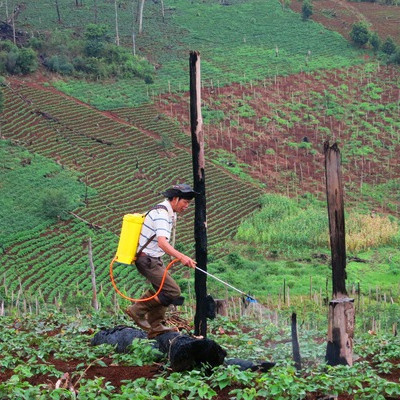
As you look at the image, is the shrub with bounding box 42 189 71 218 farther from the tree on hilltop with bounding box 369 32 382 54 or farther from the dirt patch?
the tree on hilltop with bounding box 369 32 382 54

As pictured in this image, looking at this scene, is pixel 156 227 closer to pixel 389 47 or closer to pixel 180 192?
pixel 180 192

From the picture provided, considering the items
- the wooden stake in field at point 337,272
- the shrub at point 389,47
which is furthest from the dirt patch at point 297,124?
the wooden stake in field at point 337,272

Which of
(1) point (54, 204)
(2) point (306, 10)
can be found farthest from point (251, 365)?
(2) point (306, 10)

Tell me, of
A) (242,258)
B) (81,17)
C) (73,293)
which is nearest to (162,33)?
(81,17)

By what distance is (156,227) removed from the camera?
8188 millimetres

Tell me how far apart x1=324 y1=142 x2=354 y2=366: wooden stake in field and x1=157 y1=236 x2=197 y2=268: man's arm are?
1355mm

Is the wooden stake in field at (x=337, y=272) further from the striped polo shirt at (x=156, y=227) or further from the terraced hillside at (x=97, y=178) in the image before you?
the terraced hillside at (x=97, y=178)

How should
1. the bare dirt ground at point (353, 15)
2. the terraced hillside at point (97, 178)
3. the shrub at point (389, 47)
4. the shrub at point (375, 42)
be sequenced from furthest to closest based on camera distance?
the bare dirt ground at point (353, 15) < the shrub at point (375, 42) < the shrub at point (389, 47) < the terraced hillside at point (97, 178)

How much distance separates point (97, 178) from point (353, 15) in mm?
34768

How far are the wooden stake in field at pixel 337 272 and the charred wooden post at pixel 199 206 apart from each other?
137cm

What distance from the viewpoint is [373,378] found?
714 centimetres

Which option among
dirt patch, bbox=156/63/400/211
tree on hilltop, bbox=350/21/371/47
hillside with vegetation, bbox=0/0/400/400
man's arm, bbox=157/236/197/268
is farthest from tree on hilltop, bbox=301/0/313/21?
man's arm, bbox=157/236/197/268

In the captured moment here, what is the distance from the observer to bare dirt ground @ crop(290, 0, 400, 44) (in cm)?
6225

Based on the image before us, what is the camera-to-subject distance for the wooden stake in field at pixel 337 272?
26.5 ft
